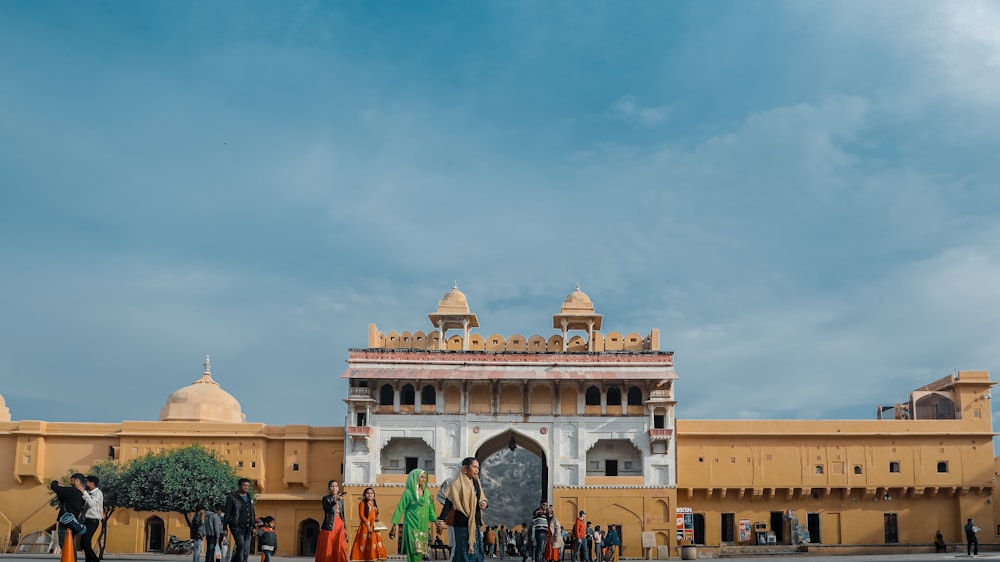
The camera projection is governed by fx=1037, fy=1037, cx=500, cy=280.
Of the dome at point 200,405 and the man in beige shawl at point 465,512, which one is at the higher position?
the dome at point 200,405

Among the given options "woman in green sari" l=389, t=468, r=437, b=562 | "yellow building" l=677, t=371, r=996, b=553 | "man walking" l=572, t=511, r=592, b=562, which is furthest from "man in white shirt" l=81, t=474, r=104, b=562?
"yellow building" l=677, t=371, r=996, b=553

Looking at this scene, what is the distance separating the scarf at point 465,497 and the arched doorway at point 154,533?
33037 millimetres

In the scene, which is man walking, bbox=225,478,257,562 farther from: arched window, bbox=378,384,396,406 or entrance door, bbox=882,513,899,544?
entrance door, bbox=882,513,899,544

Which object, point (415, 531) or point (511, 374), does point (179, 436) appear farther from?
point (415, 531)

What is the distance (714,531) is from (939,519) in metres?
9.29

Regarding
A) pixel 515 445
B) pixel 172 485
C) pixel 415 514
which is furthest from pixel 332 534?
pixel 515 445

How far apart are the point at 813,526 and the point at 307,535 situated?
67.5 ft

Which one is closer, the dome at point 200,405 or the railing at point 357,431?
the railing at point 357,431

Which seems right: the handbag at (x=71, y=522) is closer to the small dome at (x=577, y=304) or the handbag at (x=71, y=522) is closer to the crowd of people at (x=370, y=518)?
the crowd of people at (x=370, y=518)

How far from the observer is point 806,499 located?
1660 inches

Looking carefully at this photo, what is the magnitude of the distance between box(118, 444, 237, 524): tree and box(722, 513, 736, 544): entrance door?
19395 millimetres

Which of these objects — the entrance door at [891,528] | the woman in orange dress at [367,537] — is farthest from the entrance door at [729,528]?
the woman in orange dress at [367,537]

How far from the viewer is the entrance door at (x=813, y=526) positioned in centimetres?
4184

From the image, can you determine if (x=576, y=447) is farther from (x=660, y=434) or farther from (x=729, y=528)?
(x=729, y=528)
